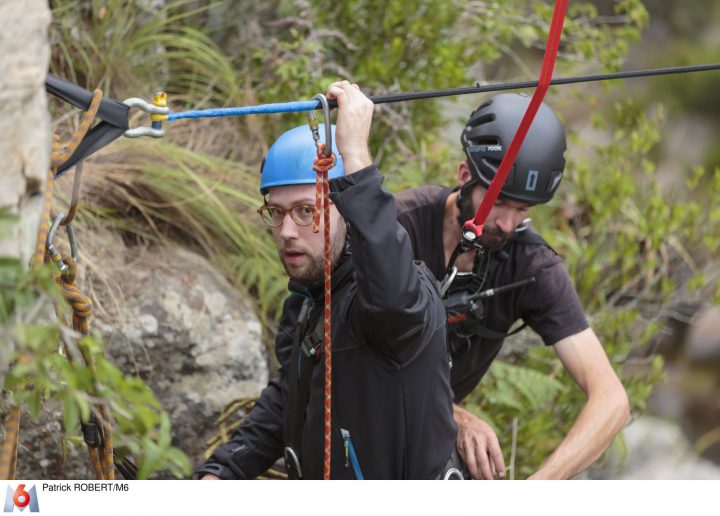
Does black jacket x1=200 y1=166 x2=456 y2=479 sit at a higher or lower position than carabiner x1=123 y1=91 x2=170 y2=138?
lower

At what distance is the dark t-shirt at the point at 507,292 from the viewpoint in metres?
3.92

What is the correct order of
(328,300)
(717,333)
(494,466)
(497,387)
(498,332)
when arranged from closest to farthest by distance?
(328,300) → (494,466) → (498,332) → (497,387) → (717,333)

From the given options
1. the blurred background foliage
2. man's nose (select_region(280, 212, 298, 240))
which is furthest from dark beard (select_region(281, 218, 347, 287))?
the blurred background foliage

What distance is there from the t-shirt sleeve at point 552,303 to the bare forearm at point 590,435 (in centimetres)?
29

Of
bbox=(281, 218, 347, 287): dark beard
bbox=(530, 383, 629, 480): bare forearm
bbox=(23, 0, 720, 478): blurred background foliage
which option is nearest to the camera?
bbox=(281, 218, 347, 287): dark beard

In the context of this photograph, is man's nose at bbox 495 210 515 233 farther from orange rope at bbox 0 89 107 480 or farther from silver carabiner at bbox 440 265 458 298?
orange rope at bbox 0 89 107 480

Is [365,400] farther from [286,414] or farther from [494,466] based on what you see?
[494,466]

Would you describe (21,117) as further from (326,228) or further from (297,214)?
(297,214)

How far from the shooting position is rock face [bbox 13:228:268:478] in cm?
464

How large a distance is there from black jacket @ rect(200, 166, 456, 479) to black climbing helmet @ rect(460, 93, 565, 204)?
1068 millimetres

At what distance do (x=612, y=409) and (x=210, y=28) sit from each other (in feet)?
13.2

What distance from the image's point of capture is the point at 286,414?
3246 millimetres

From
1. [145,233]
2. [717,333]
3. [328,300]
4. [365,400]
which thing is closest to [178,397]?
[145,233]
